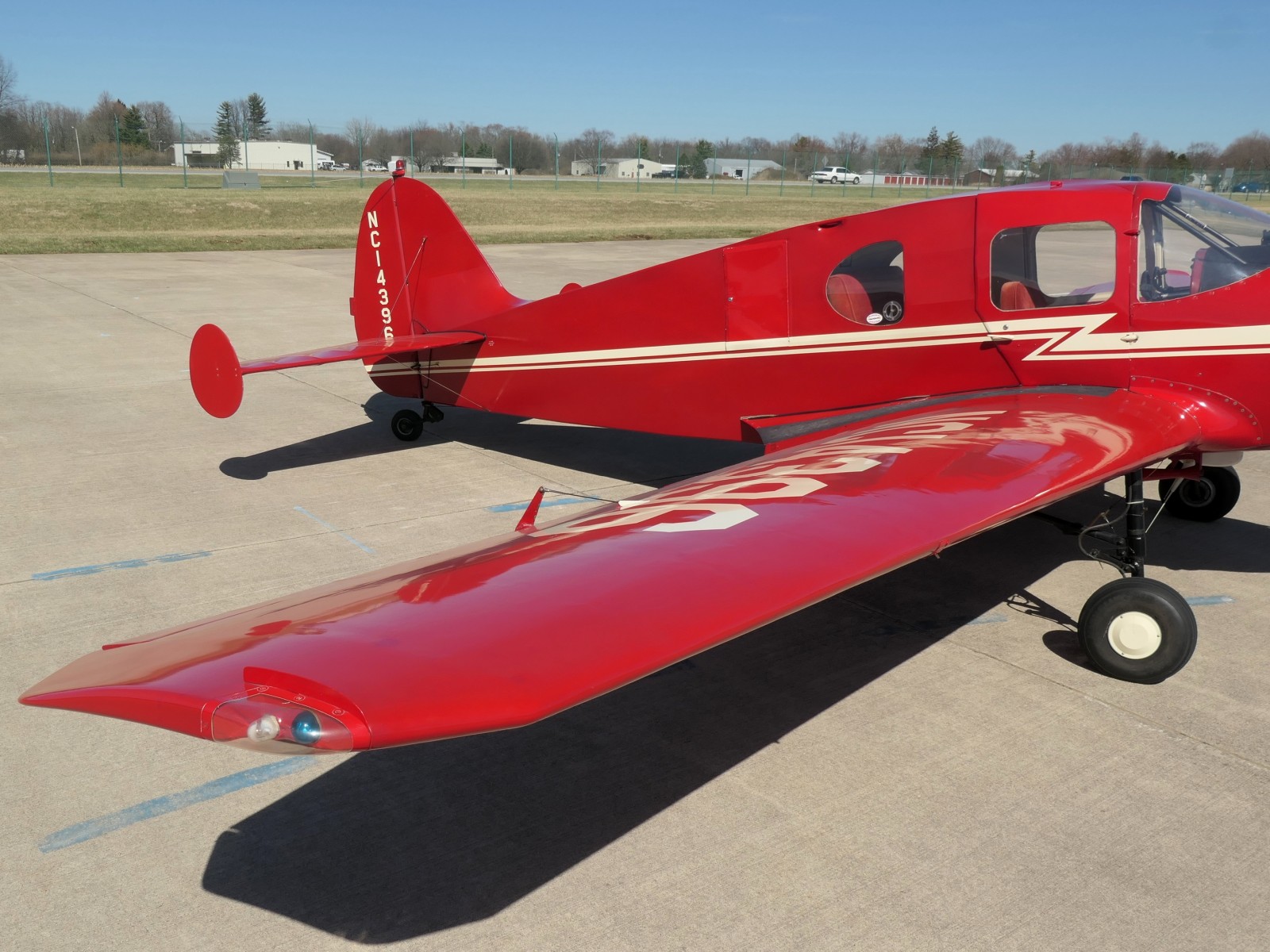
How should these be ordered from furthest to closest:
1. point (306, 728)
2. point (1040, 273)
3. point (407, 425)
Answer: point (407, 425)
point (1040, 273)
point (306, 728)

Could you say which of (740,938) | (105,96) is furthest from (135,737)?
(105,96)

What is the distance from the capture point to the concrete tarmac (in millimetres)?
3428

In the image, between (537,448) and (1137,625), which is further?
(537,448)

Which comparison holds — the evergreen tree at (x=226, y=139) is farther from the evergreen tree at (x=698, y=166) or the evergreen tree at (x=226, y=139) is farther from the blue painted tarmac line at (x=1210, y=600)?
the blue painted tarmac line at (x=1210, y=600)

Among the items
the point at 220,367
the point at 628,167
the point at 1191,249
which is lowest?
the point at 220,367

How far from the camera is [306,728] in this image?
2395mm

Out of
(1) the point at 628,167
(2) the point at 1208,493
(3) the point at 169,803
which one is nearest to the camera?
(3) the point at 169,803

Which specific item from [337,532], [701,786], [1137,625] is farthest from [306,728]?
[337,532]

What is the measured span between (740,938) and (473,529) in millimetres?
4287

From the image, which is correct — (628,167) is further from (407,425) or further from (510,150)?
(407,425)

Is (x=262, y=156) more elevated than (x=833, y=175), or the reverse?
(x=262, y=156)

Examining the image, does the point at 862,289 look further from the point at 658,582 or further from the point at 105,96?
the point at 105,96

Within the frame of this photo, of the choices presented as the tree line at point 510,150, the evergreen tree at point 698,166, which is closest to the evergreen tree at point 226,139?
the tree line at point 510,150

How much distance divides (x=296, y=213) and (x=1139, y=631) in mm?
34556
